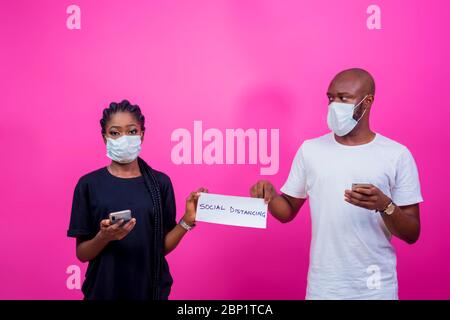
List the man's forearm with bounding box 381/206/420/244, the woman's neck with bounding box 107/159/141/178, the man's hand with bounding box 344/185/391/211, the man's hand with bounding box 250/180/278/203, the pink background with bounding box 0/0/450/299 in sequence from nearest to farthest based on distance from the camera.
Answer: the man's hand with bounding box 344/185/391/211 < the man's forearm with bounding box 381/206/420/244 < the woman's neck with bounding box 107/159/141/178 < the man's hand with bounding box 250/180/278/203 < the pink background with bounding box 0/0/450/299

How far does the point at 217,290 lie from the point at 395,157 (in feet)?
4.44

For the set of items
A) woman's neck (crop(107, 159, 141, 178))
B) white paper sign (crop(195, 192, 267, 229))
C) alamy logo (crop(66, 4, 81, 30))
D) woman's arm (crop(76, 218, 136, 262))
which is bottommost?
woman's arm (crop(76, 218, 136, 262))

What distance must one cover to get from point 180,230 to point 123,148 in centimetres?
37

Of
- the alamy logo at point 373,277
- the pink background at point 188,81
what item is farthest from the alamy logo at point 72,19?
the alamy logo at point 373,277

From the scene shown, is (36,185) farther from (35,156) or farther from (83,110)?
(83,110)

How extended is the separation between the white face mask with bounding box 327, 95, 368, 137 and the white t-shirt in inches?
3.4

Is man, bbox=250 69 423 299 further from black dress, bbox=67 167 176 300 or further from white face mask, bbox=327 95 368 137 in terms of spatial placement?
black dress, bbox=67 167 176 300

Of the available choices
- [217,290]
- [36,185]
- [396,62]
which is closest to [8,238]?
[36,185]

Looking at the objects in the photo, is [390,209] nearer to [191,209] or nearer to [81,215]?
[191,209]

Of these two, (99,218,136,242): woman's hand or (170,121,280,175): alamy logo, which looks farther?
(170,121,280,175): alamy logo

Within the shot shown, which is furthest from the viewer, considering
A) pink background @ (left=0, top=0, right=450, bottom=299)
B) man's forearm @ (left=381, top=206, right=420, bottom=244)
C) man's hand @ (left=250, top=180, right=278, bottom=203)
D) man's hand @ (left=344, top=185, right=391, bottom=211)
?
pink background @ (left=0, top=0, right=450, bottom=299)

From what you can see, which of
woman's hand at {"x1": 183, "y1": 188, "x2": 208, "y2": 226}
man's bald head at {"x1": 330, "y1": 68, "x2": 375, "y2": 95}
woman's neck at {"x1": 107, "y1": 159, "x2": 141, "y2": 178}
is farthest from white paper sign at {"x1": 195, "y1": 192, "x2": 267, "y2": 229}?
man's bald head at {"x1": 330, "y1": 68, "x2": 375, "y2": 95}

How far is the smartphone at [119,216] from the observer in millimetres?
1713

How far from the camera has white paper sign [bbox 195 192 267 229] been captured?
201 cm
